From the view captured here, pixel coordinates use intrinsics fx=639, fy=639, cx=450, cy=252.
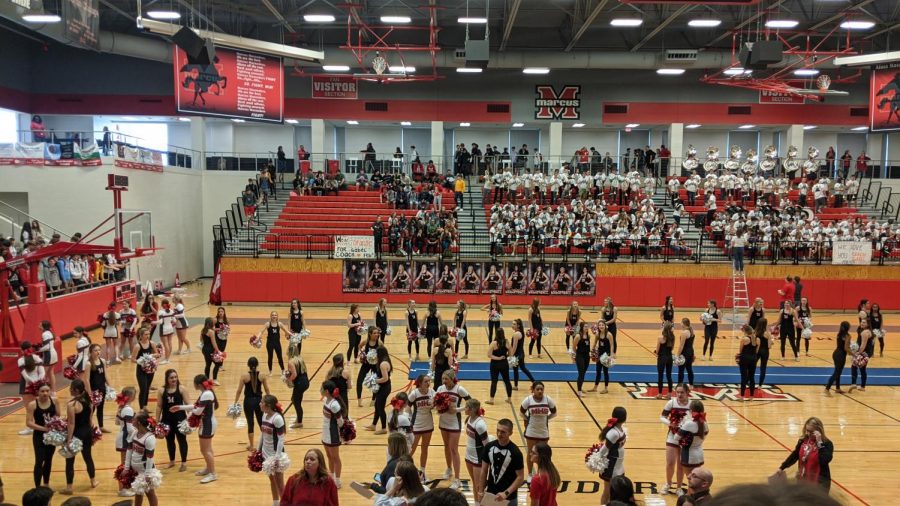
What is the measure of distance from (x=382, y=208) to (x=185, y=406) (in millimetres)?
21598

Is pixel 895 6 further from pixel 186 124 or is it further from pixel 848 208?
pixel 186 124

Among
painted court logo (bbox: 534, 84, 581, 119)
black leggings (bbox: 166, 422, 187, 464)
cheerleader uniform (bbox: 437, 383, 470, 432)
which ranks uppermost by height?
painted court logo (bbox: 534, 84, 581, 119)

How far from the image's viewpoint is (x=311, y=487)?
6.30 meters

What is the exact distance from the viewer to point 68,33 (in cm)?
1376

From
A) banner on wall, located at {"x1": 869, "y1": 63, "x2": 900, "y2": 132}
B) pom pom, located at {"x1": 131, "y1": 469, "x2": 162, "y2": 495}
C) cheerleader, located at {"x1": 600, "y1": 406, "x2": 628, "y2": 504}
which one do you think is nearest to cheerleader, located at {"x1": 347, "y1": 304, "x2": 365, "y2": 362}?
pom pom, located at {"x1": 131, "y1": 469, "x2": 162, "y2": 495}

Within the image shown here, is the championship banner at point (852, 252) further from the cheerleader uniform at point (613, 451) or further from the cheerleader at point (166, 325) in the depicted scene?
the cheerleader at point (166, 325)

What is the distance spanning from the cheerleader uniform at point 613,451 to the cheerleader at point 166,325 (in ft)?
40.5

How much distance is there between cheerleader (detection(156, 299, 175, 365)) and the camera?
53.4ft

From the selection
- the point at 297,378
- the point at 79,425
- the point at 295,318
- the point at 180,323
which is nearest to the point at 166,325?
the point at 180,323

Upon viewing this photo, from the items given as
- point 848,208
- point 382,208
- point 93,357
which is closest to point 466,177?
point 382,208

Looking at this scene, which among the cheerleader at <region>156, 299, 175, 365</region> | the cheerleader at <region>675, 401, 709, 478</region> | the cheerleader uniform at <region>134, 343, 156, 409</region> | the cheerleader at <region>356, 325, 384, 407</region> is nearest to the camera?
the cheerleader at <region>675, 401, 709, 478</region>

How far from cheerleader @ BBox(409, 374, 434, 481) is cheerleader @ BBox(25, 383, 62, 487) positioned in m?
4.96

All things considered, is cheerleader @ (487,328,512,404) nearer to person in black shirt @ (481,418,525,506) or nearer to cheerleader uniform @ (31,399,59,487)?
person in black shirt @ (481,418,525,506)

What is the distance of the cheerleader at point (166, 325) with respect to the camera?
16.3 m
